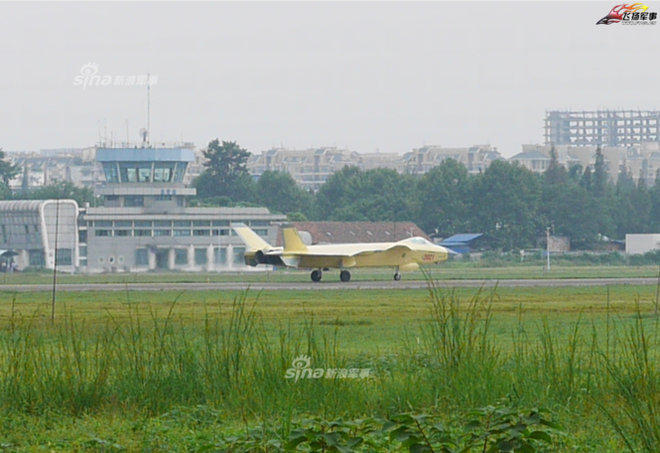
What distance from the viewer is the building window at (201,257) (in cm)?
7942

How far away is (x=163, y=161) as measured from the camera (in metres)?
85.6

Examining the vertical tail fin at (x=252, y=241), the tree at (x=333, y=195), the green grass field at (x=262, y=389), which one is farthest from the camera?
the tree at (x=333, y=195)

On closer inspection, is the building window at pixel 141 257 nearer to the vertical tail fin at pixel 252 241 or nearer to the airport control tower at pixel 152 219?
the airport control tower at pixel 152 219

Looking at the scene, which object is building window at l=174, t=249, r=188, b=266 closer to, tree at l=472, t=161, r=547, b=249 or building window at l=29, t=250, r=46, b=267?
building window at l=29, t=250, r=46, b=267

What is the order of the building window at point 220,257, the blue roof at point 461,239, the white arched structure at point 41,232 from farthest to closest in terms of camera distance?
the blue roof at point 461,239
the white arched structure at point 41,232
the building window at point 220,257

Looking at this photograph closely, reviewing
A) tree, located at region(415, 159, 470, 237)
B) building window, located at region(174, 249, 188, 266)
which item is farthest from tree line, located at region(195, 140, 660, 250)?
building window, located at region(174, 249, 188, 266)

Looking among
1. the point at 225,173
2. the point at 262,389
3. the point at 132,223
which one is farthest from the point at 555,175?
the point at 262,389

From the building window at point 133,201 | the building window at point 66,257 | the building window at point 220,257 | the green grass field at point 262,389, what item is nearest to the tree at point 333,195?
the building window at point 133,201

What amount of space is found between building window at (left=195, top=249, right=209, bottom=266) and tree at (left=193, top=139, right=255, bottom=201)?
44014 millimetres

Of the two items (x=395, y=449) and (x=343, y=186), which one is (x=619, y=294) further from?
(x=343, y=186)

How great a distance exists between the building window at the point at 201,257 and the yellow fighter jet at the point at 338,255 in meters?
25.3

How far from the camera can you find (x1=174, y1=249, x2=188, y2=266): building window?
8227cm

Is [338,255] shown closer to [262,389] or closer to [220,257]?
[220,257]

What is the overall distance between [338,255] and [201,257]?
102ft
